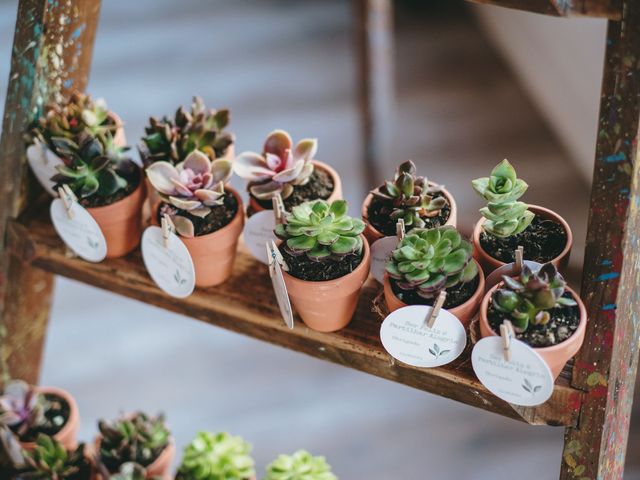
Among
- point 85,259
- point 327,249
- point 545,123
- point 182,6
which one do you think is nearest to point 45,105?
point 85,259

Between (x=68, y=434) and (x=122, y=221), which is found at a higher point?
(x=122, y=221)

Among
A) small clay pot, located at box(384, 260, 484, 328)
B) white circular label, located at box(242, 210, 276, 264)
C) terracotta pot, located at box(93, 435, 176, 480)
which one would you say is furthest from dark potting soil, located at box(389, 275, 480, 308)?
terracotta pot, located at box(93, 435, 176, 480)

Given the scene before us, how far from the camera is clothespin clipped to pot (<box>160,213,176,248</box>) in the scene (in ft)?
3.81

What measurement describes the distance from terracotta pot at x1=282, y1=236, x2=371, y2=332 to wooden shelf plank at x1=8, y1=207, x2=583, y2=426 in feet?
0.05

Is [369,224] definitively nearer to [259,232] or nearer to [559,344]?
[259,232]

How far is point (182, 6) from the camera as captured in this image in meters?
4.34

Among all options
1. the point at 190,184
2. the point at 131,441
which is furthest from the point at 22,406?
the point at 190,184

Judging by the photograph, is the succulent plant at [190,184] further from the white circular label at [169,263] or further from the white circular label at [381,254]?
the white circular label at [381,254]

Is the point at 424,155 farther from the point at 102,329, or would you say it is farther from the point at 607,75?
the point at 607,75

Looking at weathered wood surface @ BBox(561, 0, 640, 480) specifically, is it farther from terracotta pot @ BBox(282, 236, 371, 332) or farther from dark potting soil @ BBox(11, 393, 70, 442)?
dark potting soil @ BBox(11, 393, 70, 442)

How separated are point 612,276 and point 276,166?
1.77 feet

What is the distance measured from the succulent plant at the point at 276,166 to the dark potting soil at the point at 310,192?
25 mm

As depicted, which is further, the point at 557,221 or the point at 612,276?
the point at 557,221

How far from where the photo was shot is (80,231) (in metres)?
1.27
